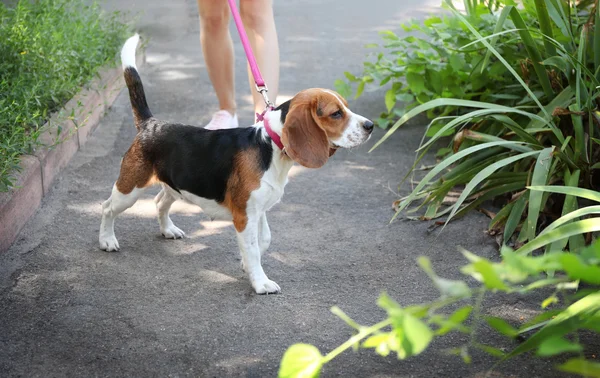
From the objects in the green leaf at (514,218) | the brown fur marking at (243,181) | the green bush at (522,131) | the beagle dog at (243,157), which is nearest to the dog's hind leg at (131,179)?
the beagle dog at (243,157)

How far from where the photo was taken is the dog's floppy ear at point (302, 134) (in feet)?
10.4

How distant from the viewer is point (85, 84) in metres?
5.60

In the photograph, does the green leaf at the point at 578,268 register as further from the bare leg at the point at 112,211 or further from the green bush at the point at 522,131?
the bare leg at the point at 112,211

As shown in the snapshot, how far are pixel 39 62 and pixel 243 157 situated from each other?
8.05 feet

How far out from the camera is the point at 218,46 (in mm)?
4980

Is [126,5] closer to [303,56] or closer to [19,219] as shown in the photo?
[303,56]

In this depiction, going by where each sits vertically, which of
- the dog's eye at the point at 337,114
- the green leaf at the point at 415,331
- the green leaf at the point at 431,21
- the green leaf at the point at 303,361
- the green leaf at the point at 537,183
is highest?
the green leaf at the point at 415,331

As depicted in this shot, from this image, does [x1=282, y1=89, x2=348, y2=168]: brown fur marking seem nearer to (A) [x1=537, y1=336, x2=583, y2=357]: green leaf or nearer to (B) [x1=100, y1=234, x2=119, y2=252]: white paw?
(B) [x1=100, y1=234, x2=119, y2=252]: white paw

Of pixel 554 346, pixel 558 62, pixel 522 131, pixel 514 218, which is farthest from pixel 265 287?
pixel 554 346

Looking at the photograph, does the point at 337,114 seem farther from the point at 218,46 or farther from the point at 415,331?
the point at 415,331

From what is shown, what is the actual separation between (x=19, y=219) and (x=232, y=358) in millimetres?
1682

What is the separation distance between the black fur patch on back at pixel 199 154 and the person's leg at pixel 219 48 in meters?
1.44

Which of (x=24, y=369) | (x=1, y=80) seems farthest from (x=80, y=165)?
(x=24, y=369)

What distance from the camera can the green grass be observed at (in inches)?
165
